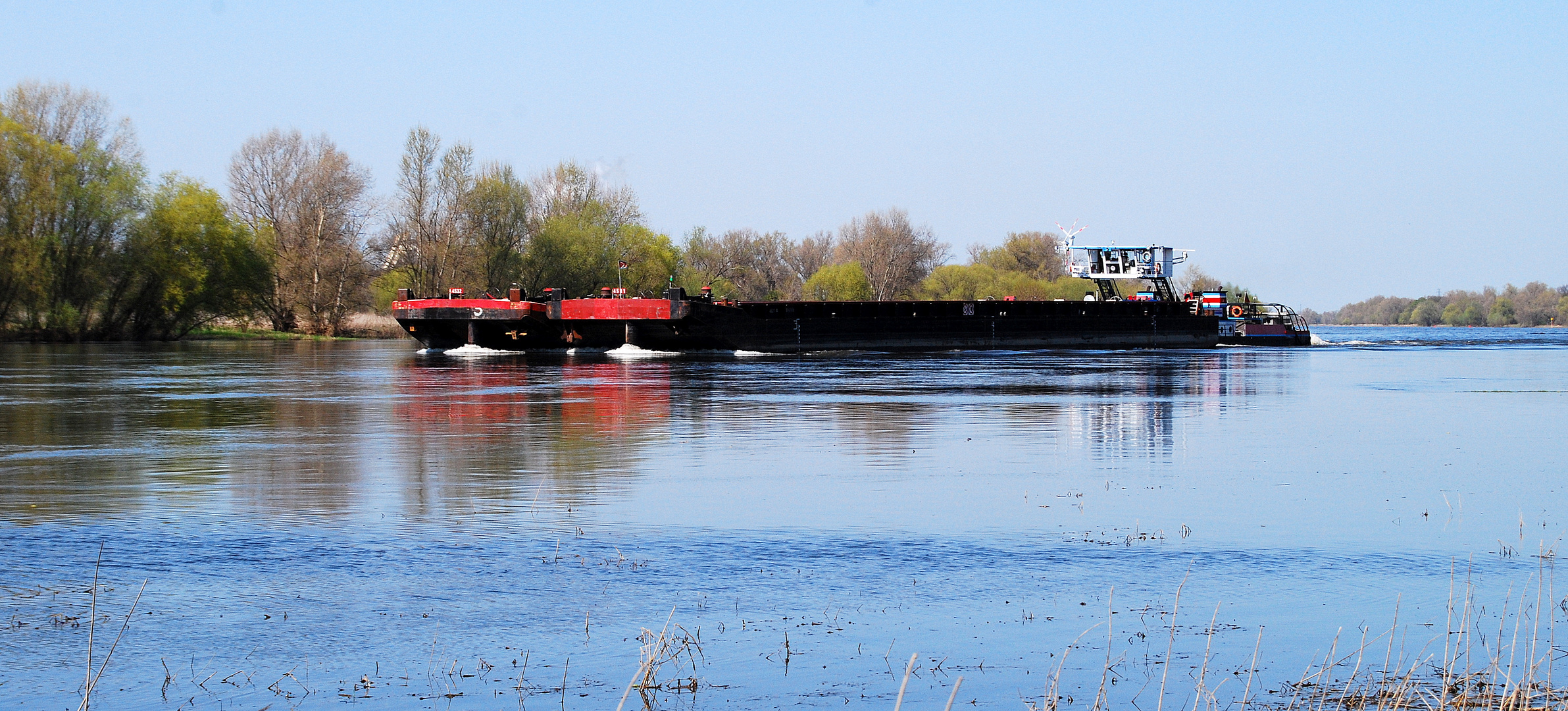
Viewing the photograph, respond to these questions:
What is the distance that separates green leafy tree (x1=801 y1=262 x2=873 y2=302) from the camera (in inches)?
5157

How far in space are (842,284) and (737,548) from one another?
12012 cm

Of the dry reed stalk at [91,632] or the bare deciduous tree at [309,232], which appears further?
the bare deciduous tree at [309,232]

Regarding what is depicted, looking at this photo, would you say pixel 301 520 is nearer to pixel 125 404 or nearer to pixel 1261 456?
pixel 1261 456

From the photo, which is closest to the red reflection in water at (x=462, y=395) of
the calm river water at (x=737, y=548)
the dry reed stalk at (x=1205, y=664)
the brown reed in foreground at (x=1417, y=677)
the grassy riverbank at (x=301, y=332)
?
the calm river water at (x=737, y=548)

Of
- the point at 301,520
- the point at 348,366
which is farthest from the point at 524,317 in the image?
the point at 301,520

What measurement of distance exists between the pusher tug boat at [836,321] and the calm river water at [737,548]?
34008 millimetres

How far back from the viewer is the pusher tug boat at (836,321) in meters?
60.6

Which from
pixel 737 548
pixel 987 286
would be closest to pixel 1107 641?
pixel 737 548

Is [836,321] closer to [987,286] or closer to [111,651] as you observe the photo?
[111,651]

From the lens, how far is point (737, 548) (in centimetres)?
1148

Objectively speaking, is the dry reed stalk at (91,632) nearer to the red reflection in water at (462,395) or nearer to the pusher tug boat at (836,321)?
the red reflection in water at (462,395)

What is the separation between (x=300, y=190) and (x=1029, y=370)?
62.0m

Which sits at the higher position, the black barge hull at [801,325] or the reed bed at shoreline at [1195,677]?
the black barge hull at [801,325]

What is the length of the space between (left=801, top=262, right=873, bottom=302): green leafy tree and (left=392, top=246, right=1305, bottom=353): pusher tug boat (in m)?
50.8
